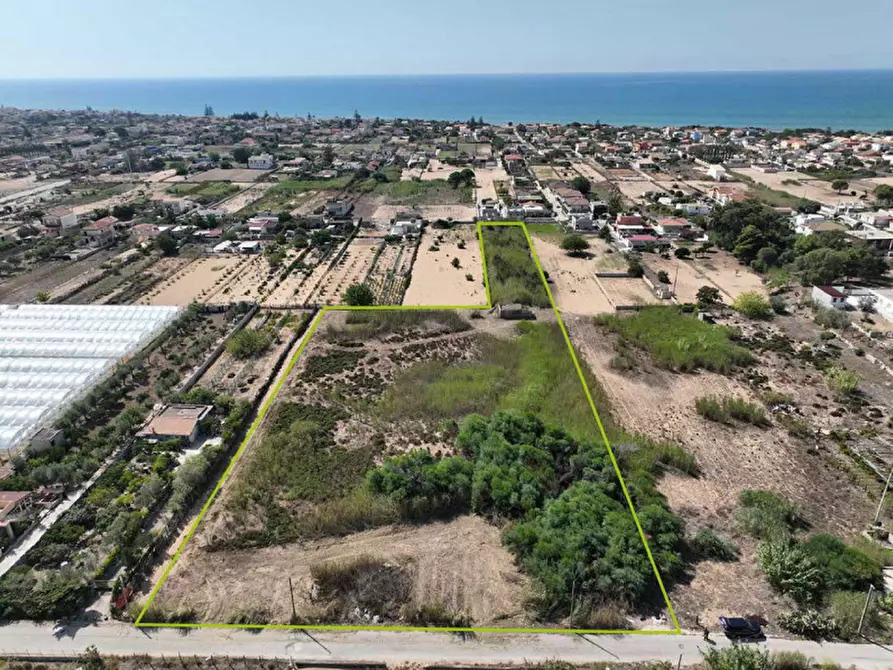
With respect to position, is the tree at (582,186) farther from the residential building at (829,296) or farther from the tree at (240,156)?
the tree at (240,156)

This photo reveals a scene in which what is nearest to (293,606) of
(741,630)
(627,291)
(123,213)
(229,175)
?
(741,630)

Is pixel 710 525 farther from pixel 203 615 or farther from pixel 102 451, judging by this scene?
pixel 102 451

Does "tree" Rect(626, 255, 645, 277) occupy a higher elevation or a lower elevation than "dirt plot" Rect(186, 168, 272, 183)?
lower

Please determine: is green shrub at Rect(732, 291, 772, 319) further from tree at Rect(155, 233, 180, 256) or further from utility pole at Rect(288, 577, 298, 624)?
tree at Rect(155, 233, 180, 256)

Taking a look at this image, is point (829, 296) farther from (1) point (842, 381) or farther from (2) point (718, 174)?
(2) point (718, 174)

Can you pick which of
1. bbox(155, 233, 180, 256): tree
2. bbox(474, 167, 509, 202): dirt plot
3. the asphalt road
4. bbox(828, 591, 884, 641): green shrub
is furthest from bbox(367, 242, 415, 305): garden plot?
bbox(828, 591, 884, 641): green shrub

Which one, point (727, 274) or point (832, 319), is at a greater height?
point (727, 274)
